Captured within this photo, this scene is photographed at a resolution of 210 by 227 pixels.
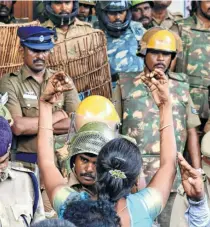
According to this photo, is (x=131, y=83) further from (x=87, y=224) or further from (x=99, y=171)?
(x=87, y=224)

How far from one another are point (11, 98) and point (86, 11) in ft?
9.74

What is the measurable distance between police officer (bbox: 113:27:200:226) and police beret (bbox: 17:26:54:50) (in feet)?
2.51

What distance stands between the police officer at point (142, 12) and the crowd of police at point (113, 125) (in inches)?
0.4

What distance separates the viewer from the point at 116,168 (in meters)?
4.42

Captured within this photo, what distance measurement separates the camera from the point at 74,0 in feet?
29.3

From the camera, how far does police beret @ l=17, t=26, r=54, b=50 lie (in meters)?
7.60

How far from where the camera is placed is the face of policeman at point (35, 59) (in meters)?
7.52

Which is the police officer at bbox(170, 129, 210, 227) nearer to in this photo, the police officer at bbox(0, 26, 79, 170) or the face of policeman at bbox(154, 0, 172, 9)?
the police officer at bbox(0, 26, 79, 170)

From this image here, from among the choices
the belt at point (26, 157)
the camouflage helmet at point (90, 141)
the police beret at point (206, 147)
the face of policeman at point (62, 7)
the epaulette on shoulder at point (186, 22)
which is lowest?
the belt at point (26, 157)

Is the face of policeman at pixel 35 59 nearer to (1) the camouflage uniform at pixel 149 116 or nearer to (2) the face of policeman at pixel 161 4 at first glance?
(1) the camouflage uniform at pixel 149 116

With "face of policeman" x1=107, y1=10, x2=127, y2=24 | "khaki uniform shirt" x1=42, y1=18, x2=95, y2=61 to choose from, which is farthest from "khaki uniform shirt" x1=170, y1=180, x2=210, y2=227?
"face of policeman" x1=107, y1=10, x2=127, y2=24

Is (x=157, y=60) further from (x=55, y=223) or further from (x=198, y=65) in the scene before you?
(x=55, y=223)

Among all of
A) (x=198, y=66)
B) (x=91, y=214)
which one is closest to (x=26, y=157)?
(x=198, y=66)

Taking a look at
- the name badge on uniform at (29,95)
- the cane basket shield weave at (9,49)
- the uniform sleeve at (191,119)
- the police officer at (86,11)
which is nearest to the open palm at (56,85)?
the name badge on uniform at (29,95)
